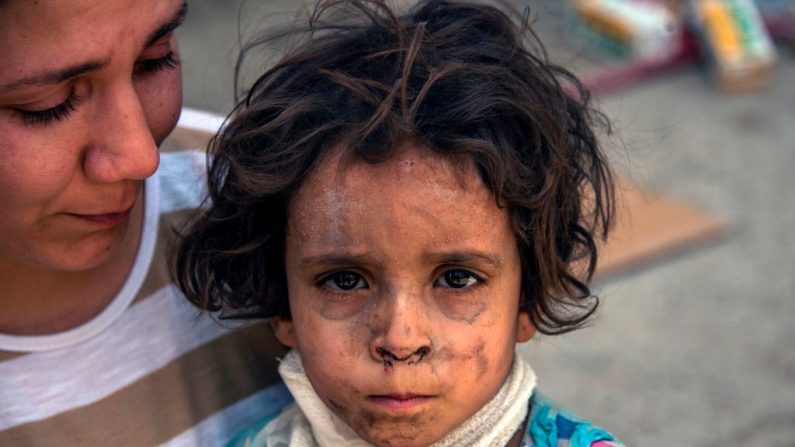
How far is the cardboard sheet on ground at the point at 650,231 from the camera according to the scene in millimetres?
3920

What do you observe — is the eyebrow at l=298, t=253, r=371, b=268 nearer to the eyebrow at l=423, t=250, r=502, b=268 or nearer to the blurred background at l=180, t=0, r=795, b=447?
the eyebrow at l=423, t=250, r=502, b=268

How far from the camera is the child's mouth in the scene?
1.62 metres

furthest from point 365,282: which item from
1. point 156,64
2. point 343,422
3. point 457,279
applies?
point 156,64

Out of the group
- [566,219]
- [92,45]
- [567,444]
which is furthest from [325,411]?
[92,45]

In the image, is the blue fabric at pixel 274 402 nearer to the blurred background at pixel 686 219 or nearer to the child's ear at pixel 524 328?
the child's ear at pixel 524 328

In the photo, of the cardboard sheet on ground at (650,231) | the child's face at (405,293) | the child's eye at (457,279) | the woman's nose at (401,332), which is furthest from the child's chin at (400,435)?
the cardboard sheet on ground at (650,231)

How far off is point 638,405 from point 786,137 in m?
1.79

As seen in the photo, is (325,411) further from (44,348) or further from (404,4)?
(404,4)

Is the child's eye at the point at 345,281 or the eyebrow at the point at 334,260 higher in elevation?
the eyebrow at the point at 334,260

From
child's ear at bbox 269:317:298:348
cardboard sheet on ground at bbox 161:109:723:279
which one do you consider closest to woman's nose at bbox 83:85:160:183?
child's ear at bbox 269:317:298:348

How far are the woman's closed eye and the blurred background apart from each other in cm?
70

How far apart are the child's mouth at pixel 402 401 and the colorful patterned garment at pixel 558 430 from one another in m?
0.23

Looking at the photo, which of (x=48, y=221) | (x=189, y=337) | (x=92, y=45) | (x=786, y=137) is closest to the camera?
(x=92, y=45)

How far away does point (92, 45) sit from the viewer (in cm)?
156
